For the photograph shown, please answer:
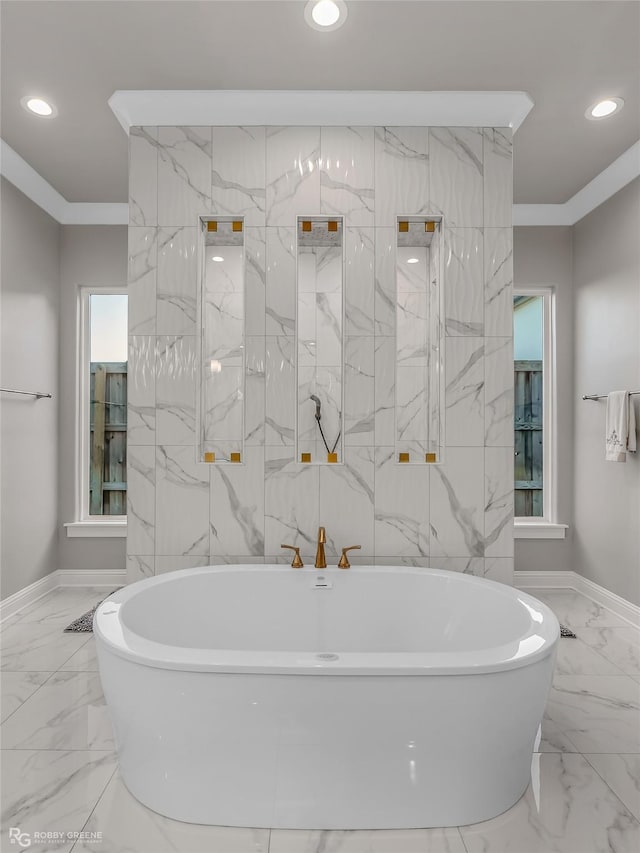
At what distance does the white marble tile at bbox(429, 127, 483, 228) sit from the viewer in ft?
8.25

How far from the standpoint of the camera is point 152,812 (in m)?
1.54

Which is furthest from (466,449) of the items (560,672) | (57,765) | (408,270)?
(57,765)

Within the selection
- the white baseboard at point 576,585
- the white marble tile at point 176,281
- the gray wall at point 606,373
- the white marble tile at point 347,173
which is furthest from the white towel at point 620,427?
the white marble tile at point 176,281

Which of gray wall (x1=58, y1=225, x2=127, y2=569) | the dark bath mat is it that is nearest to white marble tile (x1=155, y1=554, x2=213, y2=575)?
the dark bath mat

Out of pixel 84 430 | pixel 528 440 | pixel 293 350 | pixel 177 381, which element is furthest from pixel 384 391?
pixel 84 430

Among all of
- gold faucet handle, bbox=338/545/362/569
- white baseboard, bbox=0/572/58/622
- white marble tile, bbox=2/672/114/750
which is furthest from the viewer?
white baseboard, bbox=0/572/58/622

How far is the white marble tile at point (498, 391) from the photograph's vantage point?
98.5 inches

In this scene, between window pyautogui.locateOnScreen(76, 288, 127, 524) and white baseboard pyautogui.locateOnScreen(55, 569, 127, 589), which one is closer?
white baseboard pyautogui.locateOnScreen(55, 569, 127, 589)

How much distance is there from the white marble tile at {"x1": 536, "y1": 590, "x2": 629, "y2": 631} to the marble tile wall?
104 centimetres

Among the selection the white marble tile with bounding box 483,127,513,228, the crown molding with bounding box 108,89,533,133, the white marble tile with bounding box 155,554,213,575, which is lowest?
the white marble tile with bounding box 155,554,213,575

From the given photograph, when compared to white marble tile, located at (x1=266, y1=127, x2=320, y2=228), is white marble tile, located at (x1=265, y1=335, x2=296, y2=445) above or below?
below

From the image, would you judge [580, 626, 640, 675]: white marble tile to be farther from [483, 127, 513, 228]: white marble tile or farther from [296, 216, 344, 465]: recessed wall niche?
Result: [483, 127, 513, 228]: white marble tile

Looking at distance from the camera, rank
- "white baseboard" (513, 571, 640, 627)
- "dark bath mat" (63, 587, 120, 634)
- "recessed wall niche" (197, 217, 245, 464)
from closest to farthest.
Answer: "recessed wall niche" (197, 217, 245, 464) → "dark bath mat" (63, 587, 120, 634) → "white baseboard" (513, 571, 640, 627)

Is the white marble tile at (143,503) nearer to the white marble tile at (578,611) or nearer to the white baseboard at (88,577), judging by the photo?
the white baseboard at (88,577)
